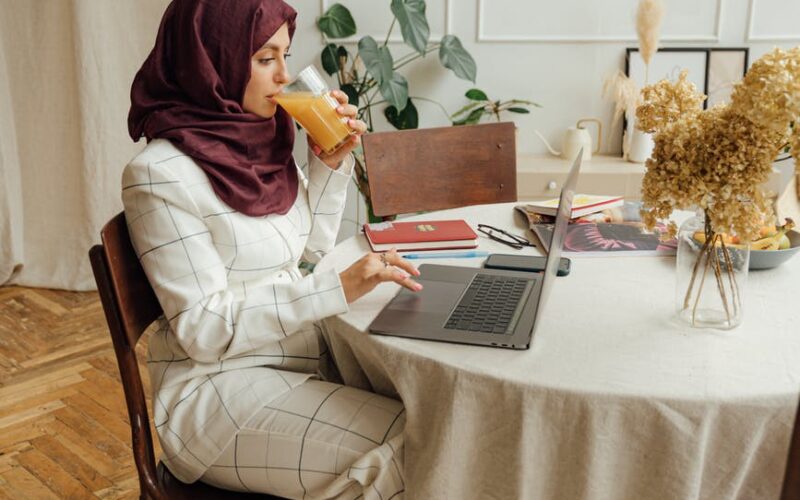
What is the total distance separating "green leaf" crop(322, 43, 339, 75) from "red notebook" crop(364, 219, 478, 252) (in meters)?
1.82

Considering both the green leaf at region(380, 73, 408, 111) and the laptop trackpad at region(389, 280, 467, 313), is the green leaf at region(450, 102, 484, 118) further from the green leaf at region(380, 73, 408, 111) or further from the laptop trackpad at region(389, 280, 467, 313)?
the laptop trackpad at region(389, 280, 467, 313)

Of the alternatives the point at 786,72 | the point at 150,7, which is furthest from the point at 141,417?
the point at 150,7

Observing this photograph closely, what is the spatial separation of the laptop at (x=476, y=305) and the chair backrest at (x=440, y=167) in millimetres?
765

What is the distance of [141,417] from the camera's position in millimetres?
1305

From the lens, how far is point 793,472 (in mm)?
809

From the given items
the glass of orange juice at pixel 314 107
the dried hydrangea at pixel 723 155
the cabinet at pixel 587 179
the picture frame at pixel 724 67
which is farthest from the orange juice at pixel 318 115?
the picture frame at pixel 724 67

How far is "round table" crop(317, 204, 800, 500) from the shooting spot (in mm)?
1048

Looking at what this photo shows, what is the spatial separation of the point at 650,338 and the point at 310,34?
8.80 ft

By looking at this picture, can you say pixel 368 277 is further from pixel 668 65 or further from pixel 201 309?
pixel 668 65

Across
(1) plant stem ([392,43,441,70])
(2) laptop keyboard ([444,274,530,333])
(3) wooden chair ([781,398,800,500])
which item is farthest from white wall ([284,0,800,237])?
(3) wooden chair ([781,398,800,500])

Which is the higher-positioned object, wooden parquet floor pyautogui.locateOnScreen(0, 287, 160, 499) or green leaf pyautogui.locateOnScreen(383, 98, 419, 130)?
green leaf pyautogui.locateOnScreen(383, 98, 419, 130)

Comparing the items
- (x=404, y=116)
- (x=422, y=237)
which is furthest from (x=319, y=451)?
(x=404, y=116)

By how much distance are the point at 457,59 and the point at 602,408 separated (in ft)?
7.90

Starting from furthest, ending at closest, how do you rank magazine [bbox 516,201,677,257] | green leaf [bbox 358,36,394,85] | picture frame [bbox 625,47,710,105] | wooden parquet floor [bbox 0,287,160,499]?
picture frame [bbox 625,47,710,105] → green leaf [bbox 358,36,394,85] → wooden parquet floor [bbox 0,287,160,499] → magazine [bbox 516,201,677,257]
